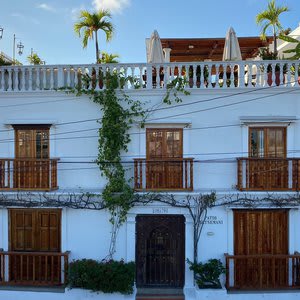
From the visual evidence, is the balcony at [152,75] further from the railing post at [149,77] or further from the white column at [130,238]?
the white column at [130,238]

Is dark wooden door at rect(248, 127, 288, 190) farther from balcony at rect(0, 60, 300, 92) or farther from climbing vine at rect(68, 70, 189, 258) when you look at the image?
climbing vine at rect(68, 70, 189, 258)

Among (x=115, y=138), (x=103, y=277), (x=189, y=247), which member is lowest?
(x=103, y=277)

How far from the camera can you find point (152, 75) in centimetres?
1019

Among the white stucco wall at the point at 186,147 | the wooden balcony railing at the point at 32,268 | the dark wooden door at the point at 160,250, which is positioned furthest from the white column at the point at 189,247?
the wooden balcony railing at the point at 32,268

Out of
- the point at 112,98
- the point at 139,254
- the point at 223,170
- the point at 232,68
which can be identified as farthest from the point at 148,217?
the point at 232,68

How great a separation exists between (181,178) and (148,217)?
165 cm

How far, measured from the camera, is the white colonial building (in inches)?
382

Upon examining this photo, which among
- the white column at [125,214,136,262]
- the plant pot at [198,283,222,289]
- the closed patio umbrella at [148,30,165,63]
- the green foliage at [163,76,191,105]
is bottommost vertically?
the plant pot at [198,283,222,289]

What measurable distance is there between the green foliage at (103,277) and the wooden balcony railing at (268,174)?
13.7 ft

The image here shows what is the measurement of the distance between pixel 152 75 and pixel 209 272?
20.3 feet

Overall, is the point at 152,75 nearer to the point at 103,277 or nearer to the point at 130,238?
the point at 130,238

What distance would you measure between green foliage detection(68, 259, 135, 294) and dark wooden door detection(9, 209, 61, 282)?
1033 millimetres

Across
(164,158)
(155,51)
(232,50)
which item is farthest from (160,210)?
(232,50)

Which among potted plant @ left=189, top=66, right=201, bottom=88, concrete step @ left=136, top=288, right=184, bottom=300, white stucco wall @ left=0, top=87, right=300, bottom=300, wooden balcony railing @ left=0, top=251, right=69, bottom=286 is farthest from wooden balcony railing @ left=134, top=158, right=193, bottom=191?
wooden balcony railing @ left=0, top=251, right=69, bottom=286
